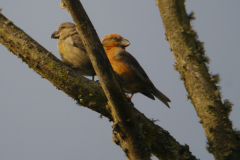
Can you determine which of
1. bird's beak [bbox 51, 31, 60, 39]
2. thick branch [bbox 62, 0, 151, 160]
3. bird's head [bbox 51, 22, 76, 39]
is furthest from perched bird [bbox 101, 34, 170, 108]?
thick branch [bbox 62, 0, 151, 160]

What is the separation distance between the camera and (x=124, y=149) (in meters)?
3.01

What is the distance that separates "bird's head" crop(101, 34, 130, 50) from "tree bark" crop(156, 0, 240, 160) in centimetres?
211

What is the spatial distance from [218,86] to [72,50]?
288cm

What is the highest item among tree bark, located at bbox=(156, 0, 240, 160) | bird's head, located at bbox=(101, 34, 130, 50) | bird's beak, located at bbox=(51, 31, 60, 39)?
bird's head, located at bbox=(101, 34, 130, 50)

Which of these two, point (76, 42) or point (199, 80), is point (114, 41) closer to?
point (76, 42)

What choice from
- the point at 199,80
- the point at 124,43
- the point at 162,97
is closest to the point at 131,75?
the point at 162,97

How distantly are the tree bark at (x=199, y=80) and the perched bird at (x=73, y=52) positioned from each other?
1.90 meters

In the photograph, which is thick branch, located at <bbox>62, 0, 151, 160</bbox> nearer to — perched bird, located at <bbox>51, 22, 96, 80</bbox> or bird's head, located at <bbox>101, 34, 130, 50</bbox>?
perched bird, located at <bbox>51, 22, 96, 80</bbox>

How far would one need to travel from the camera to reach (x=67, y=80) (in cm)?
322

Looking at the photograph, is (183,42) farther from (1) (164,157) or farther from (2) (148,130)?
(1) (164,157)

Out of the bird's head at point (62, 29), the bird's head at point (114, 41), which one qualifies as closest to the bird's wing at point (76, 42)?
the bird's head at point (62, 29)

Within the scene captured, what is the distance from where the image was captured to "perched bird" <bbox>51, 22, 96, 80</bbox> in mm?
5160

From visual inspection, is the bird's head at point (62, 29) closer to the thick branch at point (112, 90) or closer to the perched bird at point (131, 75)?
the perched bird at point (131, 75)

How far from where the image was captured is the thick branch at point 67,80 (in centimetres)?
323
